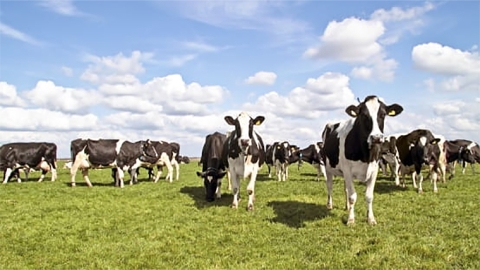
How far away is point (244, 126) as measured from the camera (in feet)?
39.7

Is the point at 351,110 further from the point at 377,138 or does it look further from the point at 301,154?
the point at 301,154

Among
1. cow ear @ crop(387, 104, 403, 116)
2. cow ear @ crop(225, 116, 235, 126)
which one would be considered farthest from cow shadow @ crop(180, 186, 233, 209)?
cow ear @ crop(387, 104, 403, 116)

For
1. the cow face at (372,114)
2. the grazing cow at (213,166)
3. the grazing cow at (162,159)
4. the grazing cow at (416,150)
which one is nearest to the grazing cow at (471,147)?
the grazing cow at (416,150)

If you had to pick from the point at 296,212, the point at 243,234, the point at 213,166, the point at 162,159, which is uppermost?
the point at 162,159

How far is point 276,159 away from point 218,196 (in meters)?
9.68

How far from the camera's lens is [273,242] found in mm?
8555

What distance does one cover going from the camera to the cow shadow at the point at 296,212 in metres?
10.6

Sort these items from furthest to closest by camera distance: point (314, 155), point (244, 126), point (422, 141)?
1. point (314, 155)
2. point (422, 141)
3. point (244, 126)

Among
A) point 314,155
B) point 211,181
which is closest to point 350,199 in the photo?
point 211,181

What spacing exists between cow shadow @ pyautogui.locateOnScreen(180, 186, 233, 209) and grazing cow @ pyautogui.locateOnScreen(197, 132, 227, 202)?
32 cm

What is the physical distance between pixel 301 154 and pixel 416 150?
851 centimetres

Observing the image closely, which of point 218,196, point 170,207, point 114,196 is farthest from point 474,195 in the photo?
point 114,196

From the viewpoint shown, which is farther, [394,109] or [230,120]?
[230,120]

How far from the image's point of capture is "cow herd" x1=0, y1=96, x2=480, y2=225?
Result: 9648mm
